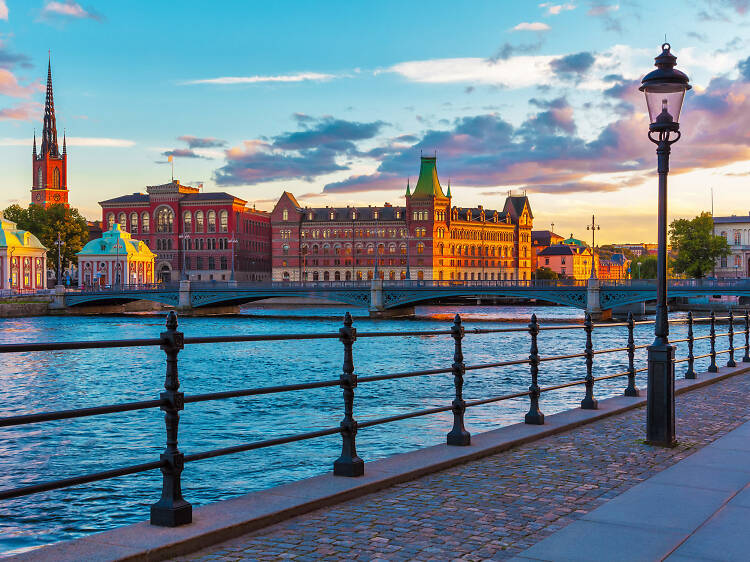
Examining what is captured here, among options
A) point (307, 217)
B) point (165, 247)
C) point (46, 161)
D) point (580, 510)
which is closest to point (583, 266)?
point (307, 217)

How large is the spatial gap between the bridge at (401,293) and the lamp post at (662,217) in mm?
53336

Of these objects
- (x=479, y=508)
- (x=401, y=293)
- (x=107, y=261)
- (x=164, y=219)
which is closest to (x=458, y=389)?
(x=479, y=508)

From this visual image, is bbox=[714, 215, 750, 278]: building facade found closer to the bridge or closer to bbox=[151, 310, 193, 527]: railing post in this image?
the bridge

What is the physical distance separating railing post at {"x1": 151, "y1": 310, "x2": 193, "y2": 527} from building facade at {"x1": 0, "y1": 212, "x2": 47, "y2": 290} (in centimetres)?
9747

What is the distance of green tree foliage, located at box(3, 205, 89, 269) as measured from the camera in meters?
115

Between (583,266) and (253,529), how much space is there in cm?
19456

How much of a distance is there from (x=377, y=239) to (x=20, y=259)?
54.2 metres

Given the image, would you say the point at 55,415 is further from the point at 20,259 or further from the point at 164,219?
the point at 164,219

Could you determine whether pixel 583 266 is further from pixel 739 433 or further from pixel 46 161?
pixel 739 433

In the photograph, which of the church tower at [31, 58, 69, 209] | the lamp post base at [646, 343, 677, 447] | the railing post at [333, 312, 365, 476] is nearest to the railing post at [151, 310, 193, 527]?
the railing post at [333, 312, 365, 476]

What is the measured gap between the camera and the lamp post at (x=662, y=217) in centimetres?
859

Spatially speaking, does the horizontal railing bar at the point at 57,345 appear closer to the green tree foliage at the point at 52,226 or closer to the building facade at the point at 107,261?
the building facade at the point at 107,261

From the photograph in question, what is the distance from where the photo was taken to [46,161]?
507ft

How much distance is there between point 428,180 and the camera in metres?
136
